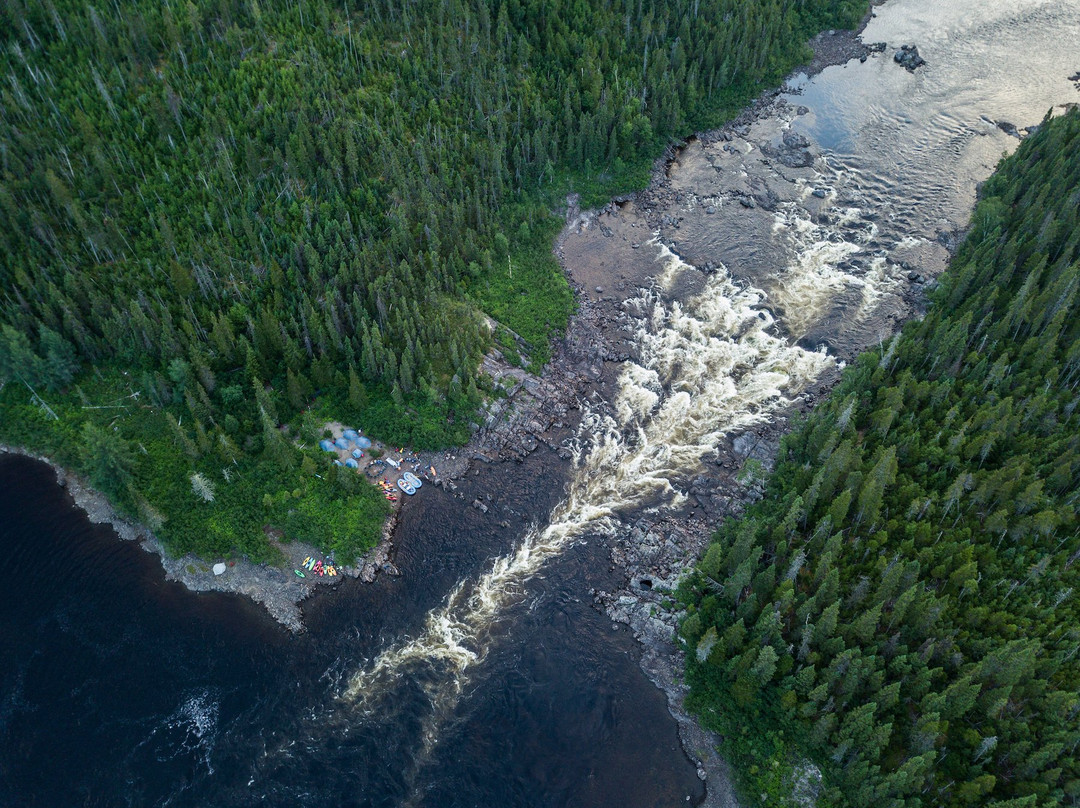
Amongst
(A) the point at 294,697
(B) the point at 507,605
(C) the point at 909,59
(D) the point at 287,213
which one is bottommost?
(A) the point at 294,697

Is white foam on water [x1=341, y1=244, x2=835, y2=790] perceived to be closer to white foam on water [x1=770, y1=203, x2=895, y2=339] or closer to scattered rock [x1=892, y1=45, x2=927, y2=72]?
white foam on water [x1=770, y1=203, x2=895, y2=339]

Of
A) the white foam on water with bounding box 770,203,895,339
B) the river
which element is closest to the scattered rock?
the river

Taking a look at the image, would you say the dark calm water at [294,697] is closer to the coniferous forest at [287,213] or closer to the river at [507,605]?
the river at [507,605]

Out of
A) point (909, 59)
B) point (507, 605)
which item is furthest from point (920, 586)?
point (909, 59)

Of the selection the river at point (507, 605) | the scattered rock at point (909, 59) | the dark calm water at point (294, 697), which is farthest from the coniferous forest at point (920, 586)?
the scattered rock at point (909, 59)

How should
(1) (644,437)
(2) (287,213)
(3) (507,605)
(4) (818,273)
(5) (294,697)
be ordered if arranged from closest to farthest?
(5) (294,697) → (3) (507,605) → (1) (644,437) → (2) (287,213) → (4) (818,273)

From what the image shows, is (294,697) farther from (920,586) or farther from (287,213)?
(287,213)

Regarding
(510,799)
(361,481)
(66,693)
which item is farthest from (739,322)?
(66,693)
